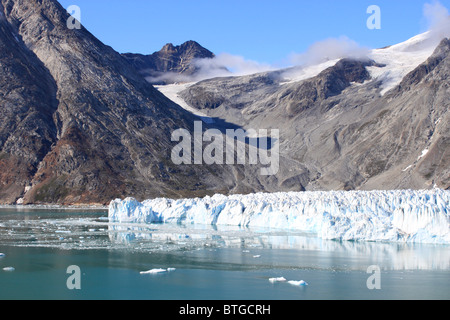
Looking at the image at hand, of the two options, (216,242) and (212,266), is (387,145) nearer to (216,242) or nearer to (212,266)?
(216,242)

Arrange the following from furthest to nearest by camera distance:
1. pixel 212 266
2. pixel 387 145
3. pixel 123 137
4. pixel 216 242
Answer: pixel 123 137 → pixel 387 145 → pixel 216 242 → pixel 212 266

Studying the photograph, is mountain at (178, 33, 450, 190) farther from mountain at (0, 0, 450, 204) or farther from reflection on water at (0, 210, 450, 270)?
reflection on water at (0, 210, 450, 270)

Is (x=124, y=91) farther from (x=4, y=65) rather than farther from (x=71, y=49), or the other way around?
(x=4, y=65)

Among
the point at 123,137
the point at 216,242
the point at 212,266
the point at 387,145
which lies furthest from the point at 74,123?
the point at 212,266

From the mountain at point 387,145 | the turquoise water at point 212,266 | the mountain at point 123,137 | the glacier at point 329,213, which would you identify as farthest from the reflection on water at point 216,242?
the mountain at point 387,145

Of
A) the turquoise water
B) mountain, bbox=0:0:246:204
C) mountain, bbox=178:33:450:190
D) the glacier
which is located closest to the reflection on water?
the turquoise water

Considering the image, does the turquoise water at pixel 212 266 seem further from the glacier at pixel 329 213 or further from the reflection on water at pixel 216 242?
the glacier at pixel 329 213

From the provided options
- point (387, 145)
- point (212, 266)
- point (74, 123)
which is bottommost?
point (212, 266)
